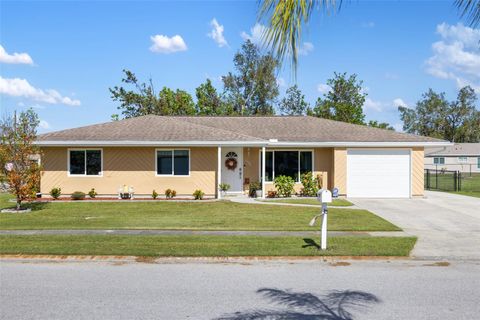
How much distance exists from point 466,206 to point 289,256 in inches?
494

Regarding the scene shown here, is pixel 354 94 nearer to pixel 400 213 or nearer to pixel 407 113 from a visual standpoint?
pixel 400 213

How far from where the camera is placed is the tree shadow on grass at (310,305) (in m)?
5.98

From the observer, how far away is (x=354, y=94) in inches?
2031

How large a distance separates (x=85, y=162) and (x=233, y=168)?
23.4ft

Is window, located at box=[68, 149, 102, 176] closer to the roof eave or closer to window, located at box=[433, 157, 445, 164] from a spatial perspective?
the roof eave

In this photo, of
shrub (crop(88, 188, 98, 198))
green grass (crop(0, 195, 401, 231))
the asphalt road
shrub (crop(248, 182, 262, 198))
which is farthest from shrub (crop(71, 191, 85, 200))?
the asphalt road

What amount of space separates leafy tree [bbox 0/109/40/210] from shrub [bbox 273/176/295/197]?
417 inches

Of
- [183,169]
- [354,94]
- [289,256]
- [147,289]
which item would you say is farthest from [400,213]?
[354,94]

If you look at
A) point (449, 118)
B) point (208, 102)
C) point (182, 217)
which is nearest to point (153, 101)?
point (208, 102)

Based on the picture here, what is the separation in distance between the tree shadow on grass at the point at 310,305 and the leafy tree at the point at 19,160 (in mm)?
13445

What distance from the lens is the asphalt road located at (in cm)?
624

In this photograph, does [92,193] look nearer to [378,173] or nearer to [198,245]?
[198,245]

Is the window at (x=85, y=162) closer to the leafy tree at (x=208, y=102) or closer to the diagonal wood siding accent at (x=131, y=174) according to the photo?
the diagonal wood siding accent at (x=131, y=174)

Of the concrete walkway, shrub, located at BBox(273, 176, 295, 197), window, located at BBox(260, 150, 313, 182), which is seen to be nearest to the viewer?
the concrete walkway
